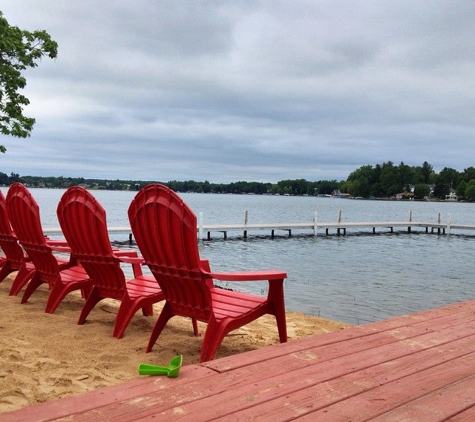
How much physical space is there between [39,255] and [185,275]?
2185 millimetres

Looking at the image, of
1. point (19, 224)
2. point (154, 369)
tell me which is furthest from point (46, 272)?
point (154, 369)

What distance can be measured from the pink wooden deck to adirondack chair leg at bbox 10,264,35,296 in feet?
12.0

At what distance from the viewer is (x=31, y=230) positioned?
195 inches

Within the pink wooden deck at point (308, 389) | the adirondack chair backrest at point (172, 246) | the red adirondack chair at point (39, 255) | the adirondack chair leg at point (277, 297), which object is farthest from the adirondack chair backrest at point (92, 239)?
the pink wooden deck at point (308, 389)

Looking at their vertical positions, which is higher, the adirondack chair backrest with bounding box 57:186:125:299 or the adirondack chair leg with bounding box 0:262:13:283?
the adirondack chair backrest with bounding box 57:186:125:299

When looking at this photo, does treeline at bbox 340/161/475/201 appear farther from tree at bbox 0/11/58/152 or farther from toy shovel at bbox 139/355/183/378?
toy shovel at bbox 139/355/183/378

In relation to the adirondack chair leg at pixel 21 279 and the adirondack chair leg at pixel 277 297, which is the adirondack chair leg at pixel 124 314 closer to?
the adirondack chair leg at pixel 277 297

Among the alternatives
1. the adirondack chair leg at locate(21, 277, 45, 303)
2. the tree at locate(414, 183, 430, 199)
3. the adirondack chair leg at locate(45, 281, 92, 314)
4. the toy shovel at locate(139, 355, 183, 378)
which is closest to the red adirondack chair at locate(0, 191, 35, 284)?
the adirondack chair leg at locate(21, 277, 45, 303)

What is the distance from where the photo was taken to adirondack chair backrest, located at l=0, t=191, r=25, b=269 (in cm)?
548

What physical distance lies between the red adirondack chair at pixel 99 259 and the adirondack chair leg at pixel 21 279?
47.3 inches

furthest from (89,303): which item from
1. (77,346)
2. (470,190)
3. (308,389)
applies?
(470,190)

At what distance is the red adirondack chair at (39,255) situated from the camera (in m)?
4.73

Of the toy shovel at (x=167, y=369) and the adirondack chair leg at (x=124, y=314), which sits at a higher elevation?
the toy shovel at (x=167, y=369)

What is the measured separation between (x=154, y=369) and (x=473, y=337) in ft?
6.21
